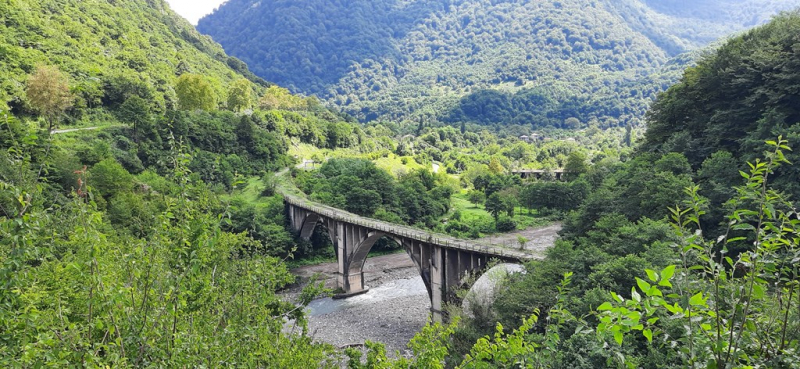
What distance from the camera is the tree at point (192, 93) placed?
3300 inches

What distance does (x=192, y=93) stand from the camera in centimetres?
8406

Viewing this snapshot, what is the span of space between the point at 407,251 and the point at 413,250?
1.00 metres

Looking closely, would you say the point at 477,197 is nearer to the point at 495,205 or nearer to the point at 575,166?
the point at 495,205

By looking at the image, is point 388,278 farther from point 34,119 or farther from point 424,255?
point 34,119

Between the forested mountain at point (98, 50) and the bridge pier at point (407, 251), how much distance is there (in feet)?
91.0

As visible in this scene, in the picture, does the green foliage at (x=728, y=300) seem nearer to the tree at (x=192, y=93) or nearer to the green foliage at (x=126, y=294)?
the green foliage at (x=126, y=294)

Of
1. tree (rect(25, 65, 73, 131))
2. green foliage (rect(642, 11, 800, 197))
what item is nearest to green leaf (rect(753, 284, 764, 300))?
green foliage (rect(642, 11, 800, 197))

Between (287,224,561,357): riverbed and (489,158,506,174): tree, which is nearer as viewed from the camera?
(287,224,561,357): riverbed

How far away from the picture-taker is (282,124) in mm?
96938

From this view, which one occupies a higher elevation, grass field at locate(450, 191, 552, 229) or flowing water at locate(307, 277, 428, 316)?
grass field at locate(450, 191, 552, 229)

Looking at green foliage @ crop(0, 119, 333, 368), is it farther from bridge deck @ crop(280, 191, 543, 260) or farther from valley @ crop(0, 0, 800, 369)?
bridge deck @ crop(280, 191, 543, 260)

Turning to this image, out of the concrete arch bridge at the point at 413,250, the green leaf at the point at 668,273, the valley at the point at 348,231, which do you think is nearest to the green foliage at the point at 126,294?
the valley at the point at 348,231

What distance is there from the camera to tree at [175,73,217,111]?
83.8m

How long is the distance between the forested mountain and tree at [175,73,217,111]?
242cm
